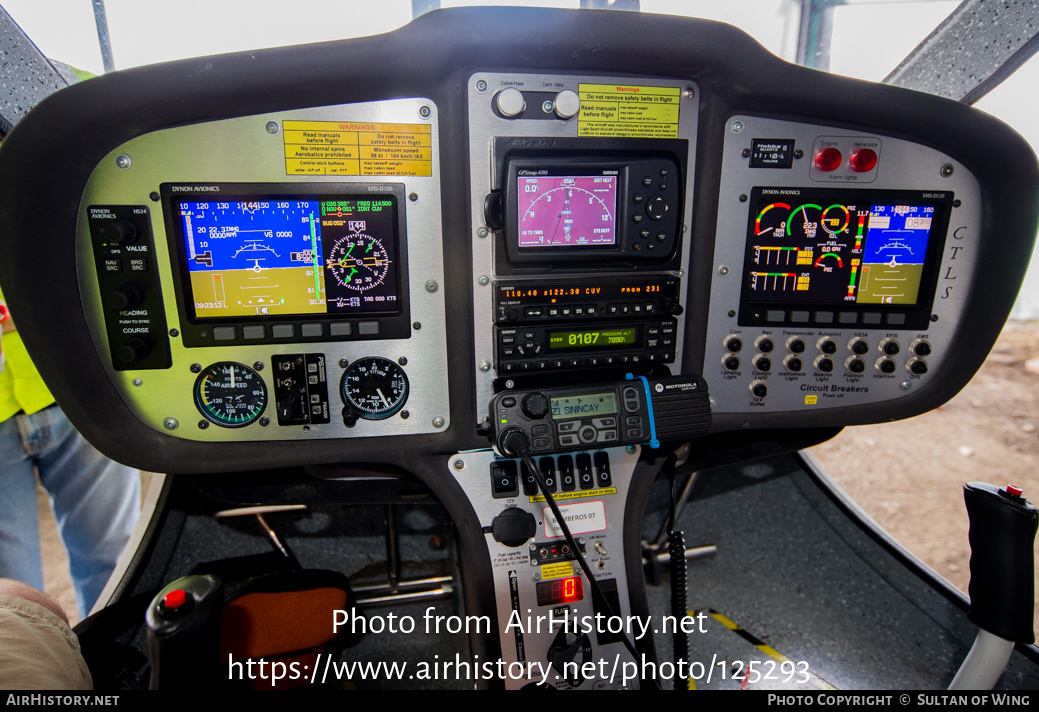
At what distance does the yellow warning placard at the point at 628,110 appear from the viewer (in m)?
1.24

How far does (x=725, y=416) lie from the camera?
58.4 inches

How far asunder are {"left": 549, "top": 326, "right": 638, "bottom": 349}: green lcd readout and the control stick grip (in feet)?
3.06

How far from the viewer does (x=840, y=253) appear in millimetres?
1415

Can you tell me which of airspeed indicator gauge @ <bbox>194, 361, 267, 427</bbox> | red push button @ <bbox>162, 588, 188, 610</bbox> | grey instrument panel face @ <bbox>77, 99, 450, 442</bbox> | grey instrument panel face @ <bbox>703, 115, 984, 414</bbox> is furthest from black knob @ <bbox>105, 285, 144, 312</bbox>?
grey instrument panel face @ <bbox>703, 115, 984, 414</bbox>

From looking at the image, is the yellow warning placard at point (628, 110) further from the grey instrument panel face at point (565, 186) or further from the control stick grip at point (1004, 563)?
the control stick grip at point (1004, 563)

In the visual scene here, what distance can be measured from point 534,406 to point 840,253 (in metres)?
0.89

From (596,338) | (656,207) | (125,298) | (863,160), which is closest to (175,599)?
(125,298)

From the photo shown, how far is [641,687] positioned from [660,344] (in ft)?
2.94

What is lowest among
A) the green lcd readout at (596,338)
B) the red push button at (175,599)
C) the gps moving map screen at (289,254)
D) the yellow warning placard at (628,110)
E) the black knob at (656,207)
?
the red push button at (175,599)

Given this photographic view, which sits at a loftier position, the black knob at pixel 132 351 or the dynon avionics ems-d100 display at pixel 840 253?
the dynon avionics ems-d100 display at pixel 840 253

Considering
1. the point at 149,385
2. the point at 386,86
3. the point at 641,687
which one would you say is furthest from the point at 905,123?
the point at 149,385

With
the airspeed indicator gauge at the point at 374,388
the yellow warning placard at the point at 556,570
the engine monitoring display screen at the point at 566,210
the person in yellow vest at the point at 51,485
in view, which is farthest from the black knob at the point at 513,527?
the person in yellow vest at the point at 51,485

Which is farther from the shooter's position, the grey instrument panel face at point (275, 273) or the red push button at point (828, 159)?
the red push button at point (828, 159)

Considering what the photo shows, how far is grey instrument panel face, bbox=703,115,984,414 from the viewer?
1354 millimetres
